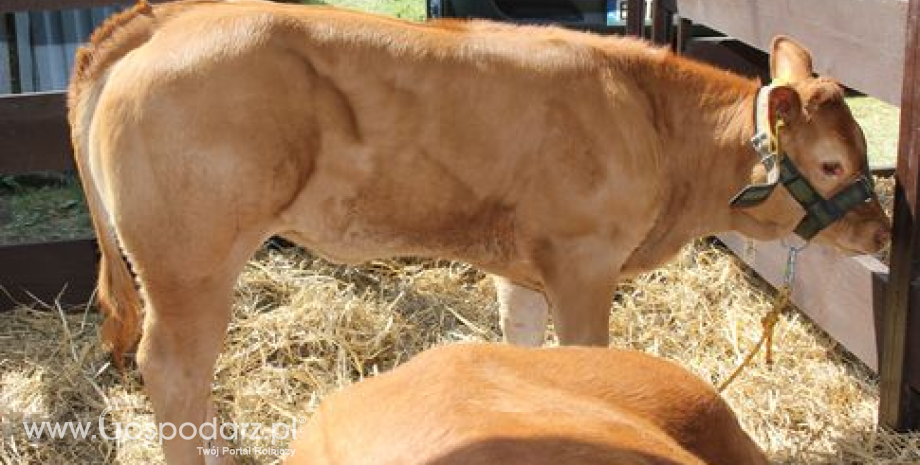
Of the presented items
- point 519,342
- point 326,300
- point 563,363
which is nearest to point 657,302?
point 519,342

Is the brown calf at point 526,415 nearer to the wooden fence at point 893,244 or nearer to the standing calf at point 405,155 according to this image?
the standing calf at point 405,155

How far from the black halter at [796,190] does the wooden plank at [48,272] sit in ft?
10.2

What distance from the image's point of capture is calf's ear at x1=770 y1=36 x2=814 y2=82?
457 centimetres

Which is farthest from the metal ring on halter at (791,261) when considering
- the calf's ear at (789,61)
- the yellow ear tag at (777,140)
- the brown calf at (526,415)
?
the brown calf at (526,415)

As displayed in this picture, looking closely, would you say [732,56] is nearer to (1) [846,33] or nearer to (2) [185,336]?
(1) [846,33]

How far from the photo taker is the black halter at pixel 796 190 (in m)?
4.38

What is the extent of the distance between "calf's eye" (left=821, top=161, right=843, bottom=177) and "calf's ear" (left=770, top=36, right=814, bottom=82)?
0.34 metres

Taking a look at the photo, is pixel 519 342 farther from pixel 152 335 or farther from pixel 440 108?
pixel 152 335

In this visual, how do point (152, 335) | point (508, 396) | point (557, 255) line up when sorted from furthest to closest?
point (557, 255) < point (152, 335) < point (508, 396)

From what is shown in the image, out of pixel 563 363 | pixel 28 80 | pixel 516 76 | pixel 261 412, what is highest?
pixel 516 76

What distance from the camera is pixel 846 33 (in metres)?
4.69

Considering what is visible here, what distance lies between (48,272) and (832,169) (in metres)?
3.58

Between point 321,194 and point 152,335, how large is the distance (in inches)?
28.8

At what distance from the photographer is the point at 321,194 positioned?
423cm
